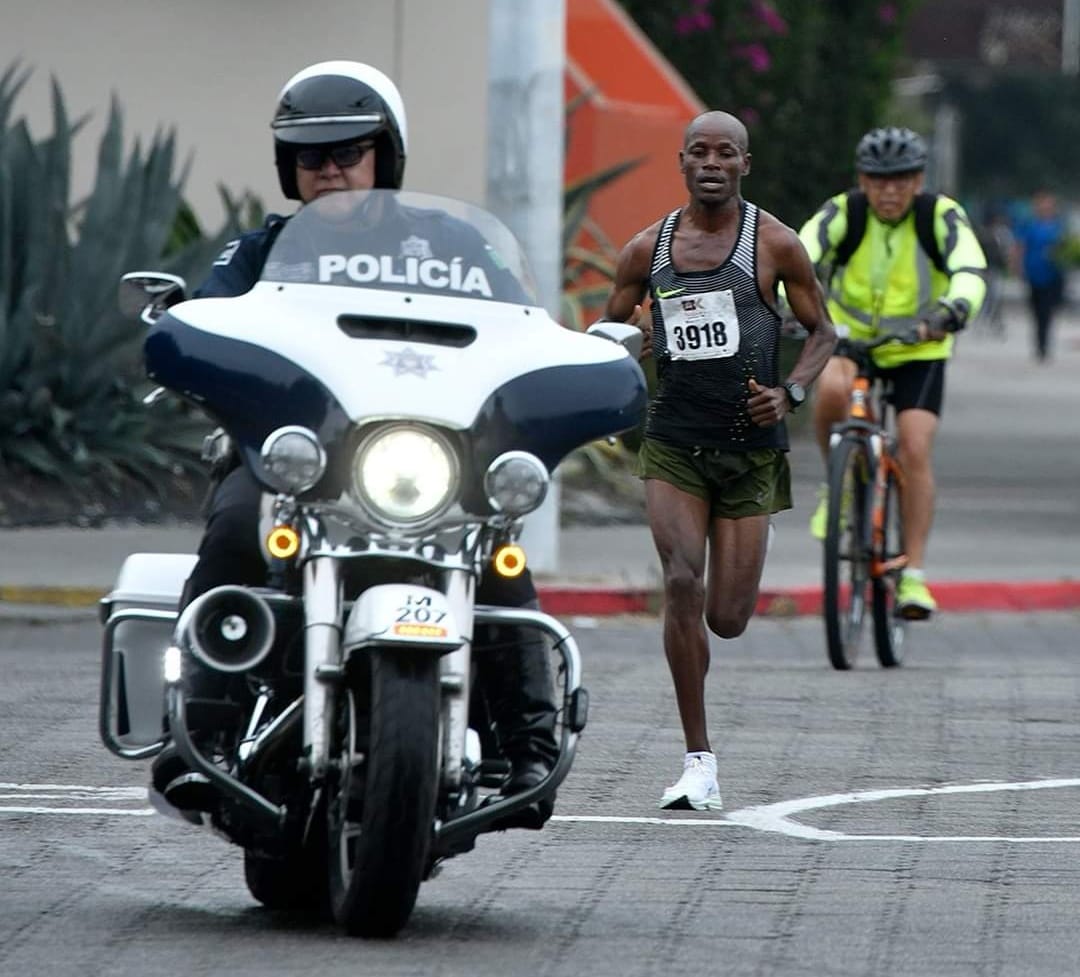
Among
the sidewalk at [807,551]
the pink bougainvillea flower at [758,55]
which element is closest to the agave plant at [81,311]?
the sidewalk at [807,551]

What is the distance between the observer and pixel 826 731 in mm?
9531

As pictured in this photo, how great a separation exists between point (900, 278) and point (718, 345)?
349 centimetres

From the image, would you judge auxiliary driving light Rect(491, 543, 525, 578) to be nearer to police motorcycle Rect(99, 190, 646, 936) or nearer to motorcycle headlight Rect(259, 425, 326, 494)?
police motorcycle Rect(99, 190, 646, 936)

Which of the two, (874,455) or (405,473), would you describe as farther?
(874,455)

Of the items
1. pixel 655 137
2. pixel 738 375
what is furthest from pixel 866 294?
pixel 655 137

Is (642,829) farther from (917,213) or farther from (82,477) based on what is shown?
(82,477)

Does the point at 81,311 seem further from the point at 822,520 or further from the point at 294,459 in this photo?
the point at 294,459

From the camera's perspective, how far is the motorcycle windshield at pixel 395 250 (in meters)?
6.10

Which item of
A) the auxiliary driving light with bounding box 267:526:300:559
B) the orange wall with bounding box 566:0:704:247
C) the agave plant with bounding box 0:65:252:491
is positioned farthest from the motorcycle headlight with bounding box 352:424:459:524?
the orange wall with bounding box 566:0:704:247

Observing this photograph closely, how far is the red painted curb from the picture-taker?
13.5m

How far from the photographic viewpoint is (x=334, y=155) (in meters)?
6.48

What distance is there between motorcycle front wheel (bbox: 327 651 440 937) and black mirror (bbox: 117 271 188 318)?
3.65ft

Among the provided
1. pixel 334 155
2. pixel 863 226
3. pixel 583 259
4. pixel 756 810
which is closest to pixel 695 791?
pixel 756 810

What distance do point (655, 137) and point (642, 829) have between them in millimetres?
14380
